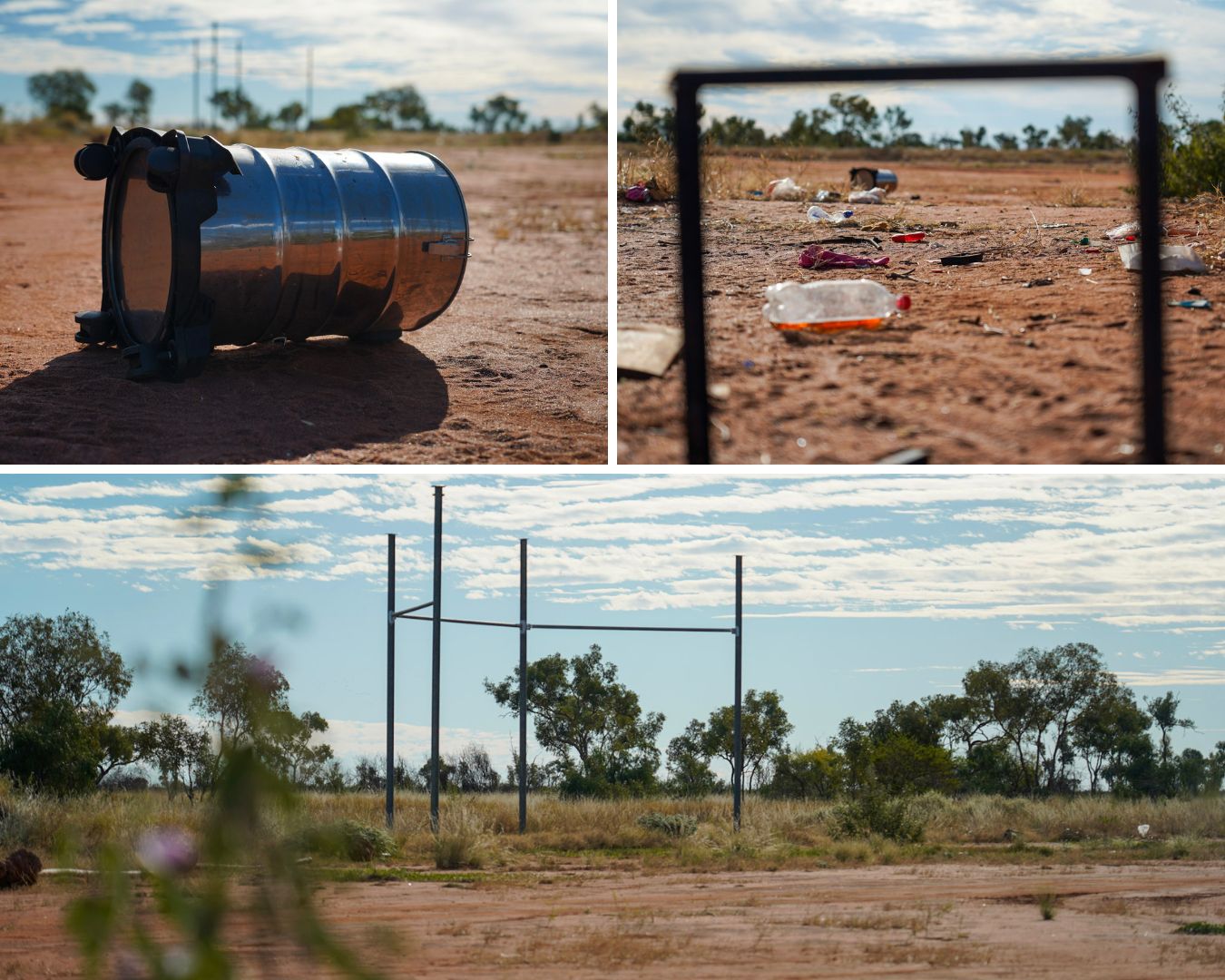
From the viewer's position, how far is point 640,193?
7594 millimetres

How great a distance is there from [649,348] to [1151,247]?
7.69 ft

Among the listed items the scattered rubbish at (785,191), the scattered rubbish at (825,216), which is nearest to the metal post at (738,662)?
the scattered rubbish at (785,191)

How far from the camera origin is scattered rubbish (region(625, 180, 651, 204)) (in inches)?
299

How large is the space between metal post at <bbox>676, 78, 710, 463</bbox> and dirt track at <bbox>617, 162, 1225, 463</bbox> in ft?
2.47

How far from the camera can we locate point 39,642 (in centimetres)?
1680

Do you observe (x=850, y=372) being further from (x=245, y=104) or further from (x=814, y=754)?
(x=245, y=104)

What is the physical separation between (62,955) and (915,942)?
5.00 m

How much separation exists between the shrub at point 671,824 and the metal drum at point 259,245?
7.17 meters

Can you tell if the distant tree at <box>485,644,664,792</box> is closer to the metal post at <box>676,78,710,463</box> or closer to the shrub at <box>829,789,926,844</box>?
the shrub at <box>829,789,926,844</box>

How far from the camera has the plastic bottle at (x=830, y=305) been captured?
5.54 meters

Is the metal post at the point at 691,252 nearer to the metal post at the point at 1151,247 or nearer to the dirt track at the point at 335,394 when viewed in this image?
the metal post at the point at 1151,247

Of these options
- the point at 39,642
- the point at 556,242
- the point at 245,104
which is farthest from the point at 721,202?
the point at 245,104

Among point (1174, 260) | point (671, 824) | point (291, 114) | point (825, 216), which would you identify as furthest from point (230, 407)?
point (291, 114)

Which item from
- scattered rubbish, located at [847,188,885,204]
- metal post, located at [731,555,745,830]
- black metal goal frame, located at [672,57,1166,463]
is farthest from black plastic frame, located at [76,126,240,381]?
metal post, located at [731,555,745,830]
